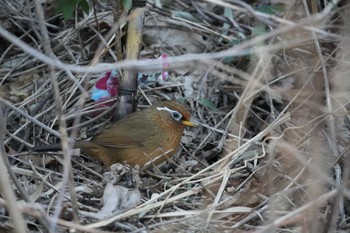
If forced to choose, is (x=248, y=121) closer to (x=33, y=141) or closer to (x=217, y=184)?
(x=217, y=184)

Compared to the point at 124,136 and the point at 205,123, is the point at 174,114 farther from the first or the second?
the point at 124,136

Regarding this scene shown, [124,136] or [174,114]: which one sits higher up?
[174,114]

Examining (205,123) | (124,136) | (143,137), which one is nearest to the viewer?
(124,136)

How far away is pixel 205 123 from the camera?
20.5ft

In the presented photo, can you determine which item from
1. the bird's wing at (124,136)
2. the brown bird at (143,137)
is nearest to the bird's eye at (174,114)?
the brown bird at (143,137)

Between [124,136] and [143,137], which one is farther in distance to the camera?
[143,137]

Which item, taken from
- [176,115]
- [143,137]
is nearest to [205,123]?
[176,115]

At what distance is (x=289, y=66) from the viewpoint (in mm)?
6512

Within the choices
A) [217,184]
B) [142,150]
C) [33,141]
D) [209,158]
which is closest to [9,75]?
[33,141]

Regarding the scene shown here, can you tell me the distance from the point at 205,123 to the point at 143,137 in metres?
0.53

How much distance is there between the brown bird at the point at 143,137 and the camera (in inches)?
233

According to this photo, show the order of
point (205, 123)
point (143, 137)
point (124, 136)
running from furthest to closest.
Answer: point (205, 123) < point (143, 137) < point (124, 136)

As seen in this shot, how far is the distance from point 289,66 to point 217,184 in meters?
1.78

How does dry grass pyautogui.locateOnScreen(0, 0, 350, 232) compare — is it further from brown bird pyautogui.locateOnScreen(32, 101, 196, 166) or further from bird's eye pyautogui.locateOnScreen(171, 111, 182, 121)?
bird's eye pyautogui.locateOnScreen(171, 111, 182, 121)
